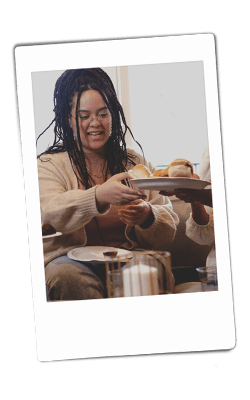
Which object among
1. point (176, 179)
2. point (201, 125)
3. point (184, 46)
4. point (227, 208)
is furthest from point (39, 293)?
point (184, 46)

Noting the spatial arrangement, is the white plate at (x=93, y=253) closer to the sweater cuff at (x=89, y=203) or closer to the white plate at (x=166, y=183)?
the sweater cuff at (x=89, y=203)

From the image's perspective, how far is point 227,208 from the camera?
2277 millimetres

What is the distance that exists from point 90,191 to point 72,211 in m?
0.16

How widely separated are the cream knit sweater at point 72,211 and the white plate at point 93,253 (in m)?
0.03

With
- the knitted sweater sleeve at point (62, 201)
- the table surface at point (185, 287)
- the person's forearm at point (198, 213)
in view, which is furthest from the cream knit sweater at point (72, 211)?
the table surface at point (185, 287)

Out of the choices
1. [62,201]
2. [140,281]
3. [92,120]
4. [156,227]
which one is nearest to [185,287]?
[140,281]

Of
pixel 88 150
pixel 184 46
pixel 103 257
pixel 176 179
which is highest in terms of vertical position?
pixel 184 46

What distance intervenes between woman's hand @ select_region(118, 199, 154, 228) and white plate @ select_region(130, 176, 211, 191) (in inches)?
3.9

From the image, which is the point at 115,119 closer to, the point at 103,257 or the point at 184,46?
the point at 184,46

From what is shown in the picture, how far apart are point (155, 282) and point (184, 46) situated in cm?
139

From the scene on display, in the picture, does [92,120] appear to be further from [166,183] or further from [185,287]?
[185,287]

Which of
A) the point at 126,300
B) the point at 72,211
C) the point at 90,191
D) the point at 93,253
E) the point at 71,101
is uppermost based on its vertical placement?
the point at 71,101

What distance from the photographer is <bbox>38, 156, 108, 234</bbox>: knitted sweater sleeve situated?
7.22ft

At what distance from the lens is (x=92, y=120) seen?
221 cm
